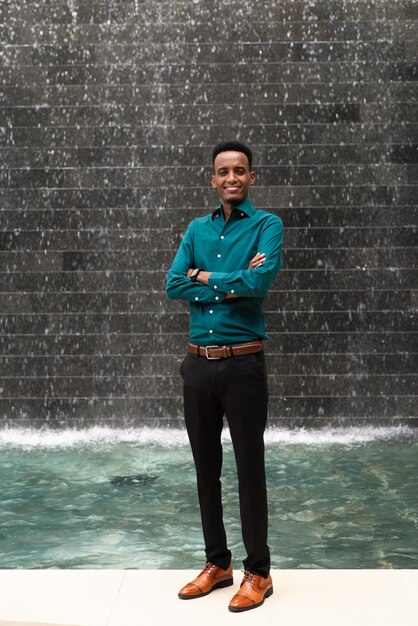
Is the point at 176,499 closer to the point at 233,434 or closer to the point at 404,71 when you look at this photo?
the point at 233,434

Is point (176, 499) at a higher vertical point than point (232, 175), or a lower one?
lower

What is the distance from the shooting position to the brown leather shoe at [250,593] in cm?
278

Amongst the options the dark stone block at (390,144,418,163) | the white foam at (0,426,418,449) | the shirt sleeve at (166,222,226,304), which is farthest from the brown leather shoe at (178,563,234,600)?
the dark stone block at (390,144,418,163)

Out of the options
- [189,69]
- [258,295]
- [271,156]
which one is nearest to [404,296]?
[271,156]

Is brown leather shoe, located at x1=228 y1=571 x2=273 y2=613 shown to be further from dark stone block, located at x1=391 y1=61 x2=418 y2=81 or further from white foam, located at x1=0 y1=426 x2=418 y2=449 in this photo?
dark stone block, located at x1=391 y1=61 x2=418 y2=81

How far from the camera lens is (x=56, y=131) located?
7.18 meters

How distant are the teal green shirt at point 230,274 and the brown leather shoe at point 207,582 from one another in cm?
88

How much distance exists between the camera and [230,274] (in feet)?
9.30

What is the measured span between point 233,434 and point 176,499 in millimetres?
2198

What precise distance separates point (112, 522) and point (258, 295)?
7.32ft

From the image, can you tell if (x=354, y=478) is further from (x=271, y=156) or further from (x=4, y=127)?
(x=4, y=127)

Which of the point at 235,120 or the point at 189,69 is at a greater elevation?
the point at 189,69

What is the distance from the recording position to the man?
2830 millimetres

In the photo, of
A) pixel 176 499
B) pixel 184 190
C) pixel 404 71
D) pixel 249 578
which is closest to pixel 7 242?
pixel 184 190
